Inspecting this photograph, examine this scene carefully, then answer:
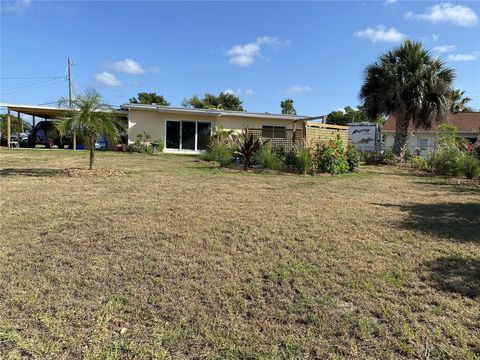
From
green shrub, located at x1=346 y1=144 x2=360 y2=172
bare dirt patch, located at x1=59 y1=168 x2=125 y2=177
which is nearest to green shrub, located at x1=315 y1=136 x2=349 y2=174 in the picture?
green shrub, located at x1=346 y1=144 x2=360 y2=172

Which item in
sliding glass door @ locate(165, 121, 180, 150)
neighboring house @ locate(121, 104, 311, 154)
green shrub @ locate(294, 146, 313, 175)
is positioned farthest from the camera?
sliding glass door @ locate(165, 121, 180, 150)

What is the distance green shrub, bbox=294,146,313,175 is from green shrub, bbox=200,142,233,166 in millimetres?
2711

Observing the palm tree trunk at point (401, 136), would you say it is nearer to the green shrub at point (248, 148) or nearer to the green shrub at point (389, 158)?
the green shrub at point (389, 158)

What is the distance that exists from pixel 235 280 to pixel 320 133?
10.5m

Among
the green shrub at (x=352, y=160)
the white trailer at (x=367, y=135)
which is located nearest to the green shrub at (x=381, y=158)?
the green shrub at (x=352, y=160)

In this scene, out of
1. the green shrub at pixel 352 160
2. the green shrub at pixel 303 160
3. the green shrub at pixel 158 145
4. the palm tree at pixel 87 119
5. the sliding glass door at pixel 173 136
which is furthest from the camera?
the sliding glass door at pixel 173 136

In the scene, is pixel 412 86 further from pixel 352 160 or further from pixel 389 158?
pixel 352 160

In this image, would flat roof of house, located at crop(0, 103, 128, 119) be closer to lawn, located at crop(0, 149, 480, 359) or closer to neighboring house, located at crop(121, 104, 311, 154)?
neighboring house, located at crop(121, 104, 311, 154)

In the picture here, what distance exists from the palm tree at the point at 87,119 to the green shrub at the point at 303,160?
18.4ft

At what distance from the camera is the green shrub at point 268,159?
1235 cm

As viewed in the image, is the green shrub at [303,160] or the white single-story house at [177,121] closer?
the green shrub at [303,160]

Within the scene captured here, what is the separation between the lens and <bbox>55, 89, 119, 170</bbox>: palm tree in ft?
31.8

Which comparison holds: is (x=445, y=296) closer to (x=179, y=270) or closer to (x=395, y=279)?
(x=395, y=279)

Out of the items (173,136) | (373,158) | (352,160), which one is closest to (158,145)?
(173,136)
